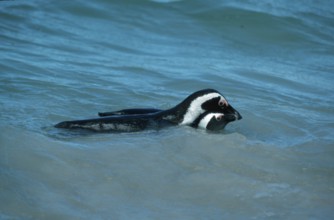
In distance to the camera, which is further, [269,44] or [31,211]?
[269,44]

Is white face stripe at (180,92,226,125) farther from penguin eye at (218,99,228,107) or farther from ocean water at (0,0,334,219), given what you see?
ocean water at (0,0,334,219)

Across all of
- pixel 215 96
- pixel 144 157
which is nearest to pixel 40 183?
pixel 144 157

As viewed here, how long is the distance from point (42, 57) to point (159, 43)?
310cm

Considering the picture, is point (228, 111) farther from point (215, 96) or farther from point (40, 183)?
point (40, 183)

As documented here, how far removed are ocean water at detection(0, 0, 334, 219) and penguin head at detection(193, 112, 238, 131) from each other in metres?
0.23

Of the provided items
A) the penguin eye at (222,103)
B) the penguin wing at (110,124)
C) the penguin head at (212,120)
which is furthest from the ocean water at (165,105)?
the penguin eye at (222,103)

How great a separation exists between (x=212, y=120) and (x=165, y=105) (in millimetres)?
1633

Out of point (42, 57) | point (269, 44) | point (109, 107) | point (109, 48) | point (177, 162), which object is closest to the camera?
point (177, 162)

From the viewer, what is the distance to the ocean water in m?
4.95

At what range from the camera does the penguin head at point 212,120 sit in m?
6.80

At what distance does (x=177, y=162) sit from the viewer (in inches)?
228

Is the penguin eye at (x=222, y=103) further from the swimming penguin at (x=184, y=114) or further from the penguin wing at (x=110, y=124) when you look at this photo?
the penguin wing at (x=110, y=124)

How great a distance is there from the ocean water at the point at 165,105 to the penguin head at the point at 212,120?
0.77 ft

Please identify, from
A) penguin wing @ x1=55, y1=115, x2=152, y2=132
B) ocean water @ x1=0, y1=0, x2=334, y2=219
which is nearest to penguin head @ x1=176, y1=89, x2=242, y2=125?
ocean water @ x1=0, y1=0, x2=334, y2=219
